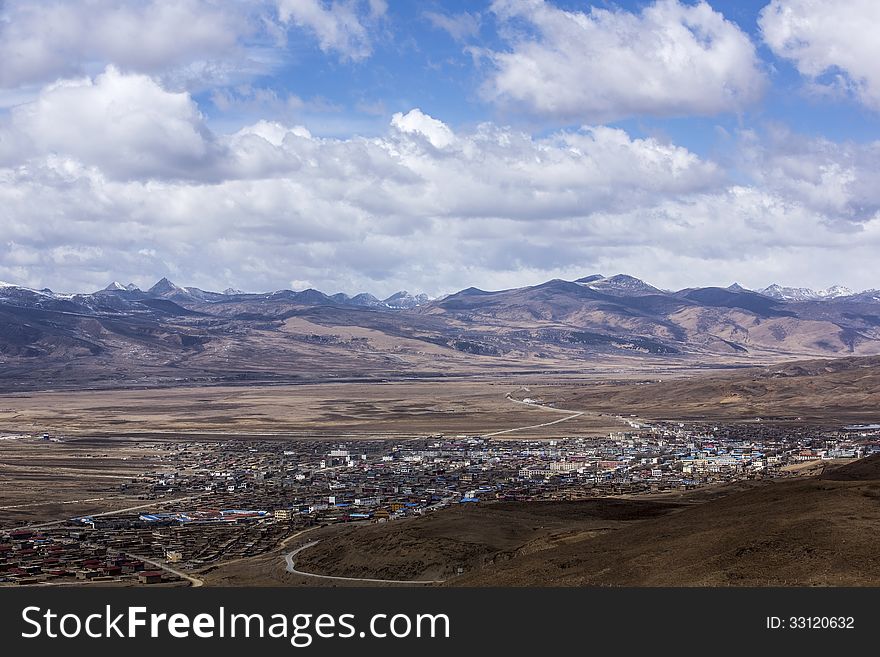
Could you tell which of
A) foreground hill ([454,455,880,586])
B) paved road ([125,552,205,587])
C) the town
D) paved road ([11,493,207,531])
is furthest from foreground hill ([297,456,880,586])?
paved road ([11,493,207,531])

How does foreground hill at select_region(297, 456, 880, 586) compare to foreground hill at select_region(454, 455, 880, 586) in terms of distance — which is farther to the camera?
foreground hill at select_region(297, 456, 880, 586)

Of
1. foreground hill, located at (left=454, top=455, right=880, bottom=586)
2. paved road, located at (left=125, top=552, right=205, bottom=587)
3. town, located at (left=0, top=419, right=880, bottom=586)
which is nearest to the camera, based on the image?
foreground hill, located at (left=454, top=455, right=880, bottom=586)

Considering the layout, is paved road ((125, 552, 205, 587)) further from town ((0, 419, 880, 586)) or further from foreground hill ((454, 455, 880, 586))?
foreground hill ((454, 455, 880, 586))

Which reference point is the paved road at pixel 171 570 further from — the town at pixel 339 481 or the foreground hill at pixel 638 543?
the foreground hill at pixel 638 543

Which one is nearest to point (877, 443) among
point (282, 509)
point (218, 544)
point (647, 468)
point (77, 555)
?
point (647, 468)

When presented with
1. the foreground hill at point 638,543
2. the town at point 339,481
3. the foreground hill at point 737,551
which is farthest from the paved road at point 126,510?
the foreground hill at point 737,551

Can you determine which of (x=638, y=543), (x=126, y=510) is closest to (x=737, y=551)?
(x=638, y=543)

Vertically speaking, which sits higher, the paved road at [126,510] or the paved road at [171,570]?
the paved road at [171,570]
